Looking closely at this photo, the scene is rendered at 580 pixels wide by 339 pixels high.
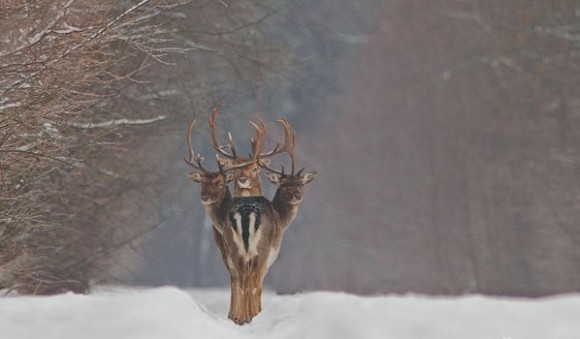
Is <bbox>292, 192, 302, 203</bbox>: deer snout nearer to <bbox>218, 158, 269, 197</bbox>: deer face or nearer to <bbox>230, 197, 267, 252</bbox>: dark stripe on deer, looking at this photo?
<bbox>218, 158, 269, 197</bbox>: deer face

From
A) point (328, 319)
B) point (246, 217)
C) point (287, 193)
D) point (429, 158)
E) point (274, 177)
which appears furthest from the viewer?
point (429, 158)

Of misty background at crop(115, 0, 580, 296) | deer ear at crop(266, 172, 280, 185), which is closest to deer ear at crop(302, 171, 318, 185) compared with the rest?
deer ear at crop(266, 172, 280, 185)

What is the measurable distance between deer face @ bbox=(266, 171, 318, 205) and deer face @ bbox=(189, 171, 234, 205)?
2.07ft

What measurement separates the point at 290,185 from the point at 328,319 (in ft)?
21.1

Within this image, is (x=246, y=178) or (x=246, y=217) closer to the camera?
(x=246, y=217)

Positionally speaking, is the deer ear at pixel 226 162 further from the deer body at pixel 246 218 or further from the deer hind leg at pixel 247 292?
the deer hind leg at pixel 247 292

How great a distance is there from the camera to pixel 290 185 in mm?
17891

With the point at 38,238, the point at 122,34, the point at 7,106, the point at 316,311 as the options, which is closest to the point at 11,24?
the point at 7,106

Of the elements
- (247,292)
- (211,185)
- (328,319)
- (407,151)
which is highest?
(328,319)

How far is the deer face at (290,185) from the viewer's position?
17.9 metres

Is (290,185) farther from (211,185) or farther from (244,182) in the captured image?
(211,185)

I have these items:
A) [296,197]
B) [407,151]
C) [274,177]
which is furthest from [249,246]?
[407,151]

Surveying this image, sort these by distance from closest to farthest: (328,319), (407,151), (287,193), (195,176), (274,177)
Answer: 1. (328,319)
2. (195,176)
3. (287,193)
4. (274,177)
5. (407,151)

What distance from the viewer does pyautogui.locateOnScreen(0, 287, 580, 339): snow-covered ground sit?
10.6 meters
